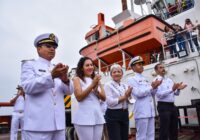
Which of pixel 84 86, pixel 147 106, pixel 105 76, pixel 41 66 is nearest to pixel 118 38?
pixel 105 76

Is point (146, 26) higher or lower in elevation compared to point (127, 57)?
higher

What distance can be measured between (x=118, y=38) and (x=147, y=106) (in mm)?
5411

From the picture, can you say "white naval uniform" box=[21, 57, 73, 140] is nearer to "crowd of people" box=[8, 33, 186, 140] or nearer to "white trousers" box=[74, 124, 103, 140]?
"crowd of people" box=[8, 33, 186, 140]

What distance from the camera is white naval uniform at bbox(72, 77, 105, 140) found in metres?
2.23

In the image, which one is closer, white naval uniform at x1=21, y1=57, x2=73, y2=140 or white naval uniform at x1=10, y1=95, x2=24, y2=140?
white naval uniform at x1=21, y1=57, x2=73, y2=140

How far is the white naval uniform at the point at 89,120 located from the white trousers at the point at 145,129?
1041mm

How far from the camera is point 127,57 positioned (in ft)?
27.8

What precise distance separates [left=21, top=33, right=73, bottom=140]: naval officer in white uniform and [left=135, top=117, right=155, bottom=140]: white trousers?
156 cm

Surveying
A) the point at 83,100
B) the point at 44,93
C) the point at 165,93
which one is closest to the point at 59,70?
the point at 44,93

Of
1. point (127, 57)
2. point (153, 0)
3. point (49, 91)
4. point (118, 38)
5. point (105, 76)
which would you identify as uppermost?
point (153, 0)

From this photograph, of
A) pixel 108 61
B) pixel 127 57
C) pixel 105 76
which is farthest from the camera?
pixel 108 61

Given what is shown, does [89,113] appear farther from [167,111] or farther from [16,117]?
[16,117]

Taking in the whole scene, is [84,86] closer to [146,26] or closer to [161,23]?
[146,26]

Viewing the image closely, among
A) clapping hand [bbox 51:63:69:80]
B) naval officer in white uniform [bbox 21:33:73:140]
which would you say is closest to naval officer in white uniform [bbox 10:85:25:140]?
naval officer in white uniform [bbox 21:33:73:140]
